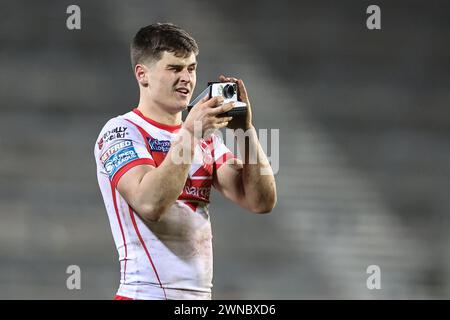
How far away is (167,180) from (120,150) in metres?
0.24

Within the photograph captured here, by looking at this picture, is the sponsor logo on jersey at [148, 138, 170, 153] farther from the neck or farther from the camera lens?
the camera lens

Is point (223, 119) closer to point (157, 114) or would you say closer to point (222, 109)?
point (222, 109)

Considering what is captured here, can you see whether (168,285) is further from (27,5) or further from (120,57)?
(27,5)

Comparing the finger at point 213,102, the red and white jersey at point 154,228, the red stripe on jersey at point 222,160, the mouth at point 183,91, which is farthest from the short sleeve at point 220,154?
the finger at point 213,102

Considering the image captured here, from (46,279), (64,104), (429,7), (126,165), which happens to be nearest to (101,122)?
(64,104)

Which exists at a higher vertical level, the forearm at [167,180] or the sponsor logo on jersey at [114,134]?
the sponsor logo on jersey at [114,134]

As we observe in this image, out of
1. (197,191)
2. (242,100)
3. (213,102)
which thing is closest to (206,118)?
(213,102)

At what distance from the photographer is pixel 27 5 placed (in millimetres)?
4949

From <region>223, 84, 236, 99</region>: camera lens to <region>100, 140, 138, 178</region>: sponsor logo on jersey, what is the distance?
0.31 metres

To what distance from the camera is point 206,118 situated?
2.19m

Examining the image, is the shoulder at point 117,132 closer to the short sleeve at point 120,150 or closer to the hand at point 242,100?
the short sleeve at point 120,150

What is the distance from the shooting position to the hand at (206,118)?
2191 mm

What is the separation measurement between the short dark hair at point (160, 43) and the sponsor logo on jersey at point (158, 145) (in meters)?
0.25

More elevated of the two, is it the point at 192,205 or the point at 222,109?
the point at 222,109
